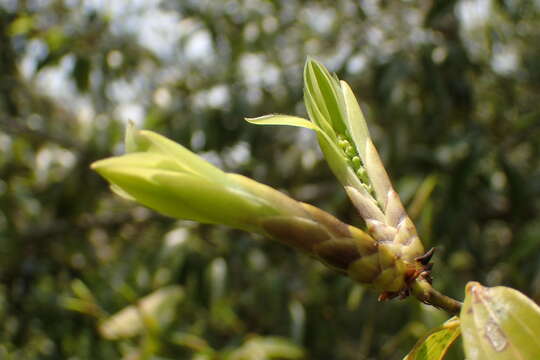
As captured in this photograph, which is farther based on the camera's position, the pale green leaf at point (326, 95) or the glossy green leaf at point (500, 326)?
the pale green leaf at point (326, 95)

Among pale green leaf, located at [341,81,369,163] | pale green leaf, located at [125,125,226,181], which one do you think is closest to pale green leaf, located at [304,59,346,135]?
pale green leaf, located at [341,81,369,163]

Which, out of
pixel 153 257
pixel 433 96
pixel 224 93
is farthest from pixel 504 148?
pixel 153 257

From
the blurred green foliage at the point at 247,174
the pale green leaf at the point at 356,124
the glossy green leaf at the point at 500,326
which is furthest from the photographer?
the blurred green foliage at the point at 247,174

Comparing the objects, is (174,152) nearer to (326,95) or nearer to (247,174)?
(326,95)

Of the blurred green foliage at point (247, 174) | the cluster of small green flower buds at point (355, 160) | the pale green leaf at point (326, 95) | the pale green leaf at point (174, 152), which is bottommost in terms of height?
the blurred green foliage at point (247, 174)

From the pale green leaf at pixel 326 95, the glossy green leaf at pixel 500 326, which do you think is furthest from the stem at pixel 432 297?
the pale green leaf at pixel 326 95

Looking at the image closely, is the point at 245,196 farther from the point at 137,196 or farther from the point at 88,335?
the point at 88,335

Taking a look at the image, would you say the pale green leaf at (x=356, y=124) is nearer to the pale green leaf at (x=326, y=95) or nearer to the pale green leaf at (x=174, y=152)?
the pale green leaf at (x=326, y=95)
